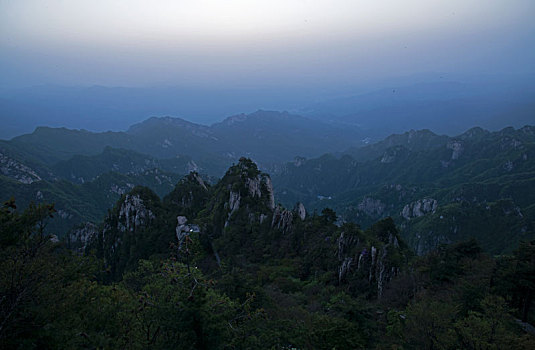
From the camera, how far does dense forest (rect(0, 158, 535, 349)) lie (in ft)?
38.6

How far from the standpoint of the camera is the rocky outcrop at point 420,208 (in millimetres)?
151550

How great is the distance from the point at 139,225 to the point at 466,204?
131290 mm

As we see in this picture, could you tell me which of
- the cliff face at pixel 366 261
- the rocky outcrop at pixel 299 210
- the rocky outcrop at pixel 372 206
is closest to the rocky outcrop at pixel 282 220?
the rocky outcrop at pixel 299 210

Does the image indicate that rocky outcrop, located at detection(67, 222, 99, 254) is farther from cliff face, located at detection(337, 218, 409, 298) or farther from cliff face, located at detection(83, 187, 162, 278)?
cliff face, located at detection(337, 218, 409, 298)

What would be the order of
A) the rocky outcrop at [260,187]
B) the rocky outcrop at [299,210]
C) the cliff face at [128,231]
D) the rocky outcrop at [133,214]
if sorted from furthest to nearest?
1. the rocky outcrop at [133,214]
2. the rocky outcrop at [260,187]
3. the cliff face at [128,231]
4. the rocky outcrop at [299,210]

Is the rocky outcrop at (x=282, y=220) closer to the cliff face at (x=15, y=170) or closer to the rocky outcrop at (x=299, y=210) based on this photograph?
the rocky outcrop at (x=299, y=210)

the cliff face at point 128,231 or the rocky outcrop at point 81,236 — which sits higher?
the cliff face at point 128,231

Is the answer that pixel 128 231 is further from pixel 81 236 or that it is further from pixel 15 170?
pixel 15 170

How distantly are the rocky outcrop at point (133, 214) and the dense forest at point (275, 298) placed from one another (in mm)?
26193

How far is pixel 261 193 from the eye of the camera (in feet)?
215

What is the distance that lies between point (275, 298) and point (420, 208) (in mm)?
149626

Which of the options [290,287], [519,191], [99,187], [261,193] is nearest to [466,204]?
[519,191]

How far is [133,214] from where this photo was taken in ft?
218

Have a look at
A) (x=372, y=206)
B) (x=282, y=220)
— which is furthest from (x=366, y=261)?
(x=372, y=206)
